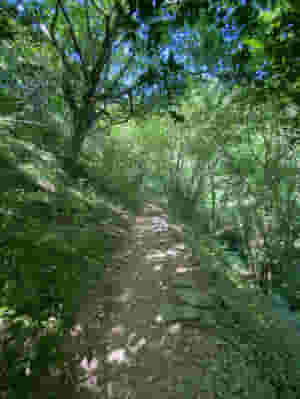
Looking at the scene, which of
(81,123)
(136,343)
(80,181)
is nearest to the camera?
(136,343)

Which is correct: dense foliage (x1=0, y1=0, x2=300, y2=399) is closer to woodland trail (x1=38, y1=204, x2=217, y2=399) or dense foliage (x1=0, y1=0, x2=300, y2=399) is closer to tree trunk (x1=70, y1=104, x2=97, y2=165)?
tree trunk (x1=70, y1=104, x2=97, y2=165)

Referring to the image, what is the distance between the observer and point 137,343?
9.53 ft

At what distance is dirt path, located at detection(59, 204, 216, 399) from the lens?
2316 millimetres

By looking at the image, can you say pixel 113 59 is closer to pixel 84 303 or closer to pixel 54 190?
pixel 54 190

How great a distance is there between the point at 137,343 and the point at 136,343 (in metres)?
0.02

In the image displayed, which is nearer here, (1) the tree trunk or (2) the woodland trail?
(2) the woodland trail

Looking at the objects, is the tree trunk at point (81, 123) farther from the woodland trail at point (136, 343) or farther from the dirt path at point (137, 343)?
the dirt path at point (137, 343)

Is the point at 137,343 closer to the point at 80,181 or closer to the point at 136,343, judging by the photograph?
the point at 136,343

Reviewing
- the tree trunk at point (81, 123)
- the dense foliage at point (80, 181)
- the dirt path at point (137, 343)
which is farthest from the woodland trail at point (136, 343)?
the tree trunk at point (81, 123)

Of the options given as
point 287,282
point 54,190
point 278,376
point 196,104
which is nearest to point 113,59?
point 196,104

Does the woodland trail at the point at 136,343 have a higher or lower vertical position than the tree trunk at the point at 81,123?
lower

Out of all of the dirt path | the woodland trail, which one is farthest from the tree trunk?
the dirt path

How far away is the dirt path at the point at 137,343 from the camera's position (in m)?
2.32

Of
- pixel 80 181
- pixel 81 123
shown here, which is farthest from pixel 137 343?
pixel 81 123
